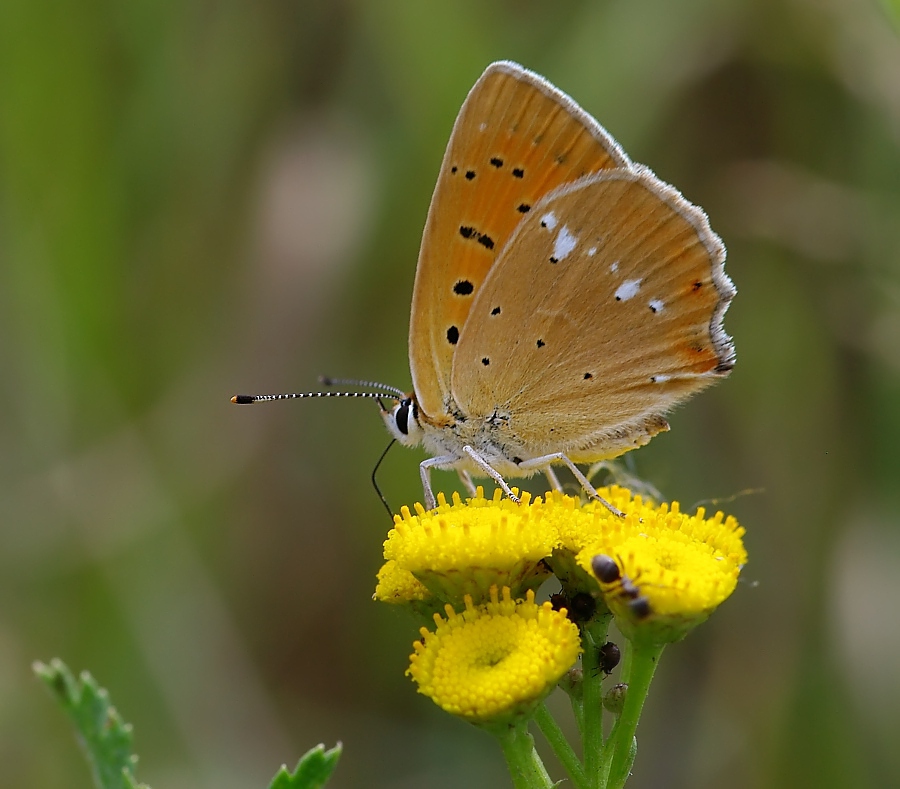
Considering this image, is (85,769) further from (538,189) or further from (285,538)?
(538,189)

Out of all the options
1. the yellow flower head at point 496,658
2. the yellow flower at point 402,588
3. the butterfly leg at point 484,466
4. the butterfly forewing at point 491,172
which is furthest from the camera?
the butterfly forewing at point 491,172

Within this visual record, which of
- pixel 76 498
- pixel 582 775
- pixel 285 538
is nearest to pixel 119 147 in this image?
pixel 76 498

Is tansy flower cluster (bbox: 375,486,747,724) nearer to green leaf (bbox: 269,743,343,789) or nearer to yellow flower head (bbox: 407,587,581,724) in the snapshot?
yellow flower head (bbox: 407,587,581,724)

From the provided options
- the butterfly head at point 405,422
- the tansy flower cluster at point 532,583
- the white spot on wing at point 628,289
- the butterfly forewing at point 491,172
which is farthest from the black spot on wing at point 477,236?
the tansy flower cluster at point 532,583

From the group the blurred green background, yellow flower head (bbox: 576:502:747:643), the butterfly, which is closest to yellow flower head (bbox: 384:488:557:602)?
yellow flower head (bbox: 576:502:747:643)

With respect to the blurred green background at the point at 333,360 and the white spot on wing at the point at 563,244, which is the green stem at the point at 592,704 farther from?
the blurred green background at the point at 333,360

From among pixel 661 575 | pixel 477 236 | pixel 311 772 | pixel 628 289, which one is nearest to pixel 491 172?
pixel 477 236
